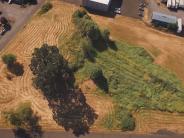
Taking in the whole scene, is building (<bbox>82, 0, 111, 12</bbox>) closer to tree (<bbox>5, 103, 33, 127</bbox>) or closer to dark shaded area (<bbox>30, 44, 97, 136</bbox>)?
dark shaded area (<bbox>30, 44, 97, 136</bbox>)

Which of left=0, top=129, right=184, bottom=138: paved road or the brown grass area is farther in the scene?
the brown grass area

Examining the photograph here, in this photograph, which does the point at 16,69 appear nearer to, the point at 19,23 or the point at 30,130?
the point at 19,23

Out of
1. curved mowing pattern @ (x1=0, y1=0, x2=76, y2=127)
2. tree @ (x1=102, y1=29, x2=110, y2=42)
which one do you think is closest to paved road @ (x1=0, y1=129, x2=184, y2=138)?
curved mowing pattern @ (x1=0, y1=0, x2=76, y2=127)

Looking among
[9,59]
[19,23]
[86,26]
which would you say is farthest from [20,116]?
[86,26]

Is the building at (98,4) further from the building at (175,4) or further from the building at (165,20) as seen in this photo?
the building at (175,4)

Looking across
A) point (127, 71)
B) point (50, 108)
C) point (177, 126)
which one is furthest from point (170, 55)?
point (50, 108)

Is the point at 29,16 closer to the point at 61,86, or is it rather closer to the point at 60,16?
the point at 60,16
